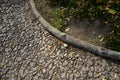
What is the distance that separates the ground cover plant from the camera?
459cm

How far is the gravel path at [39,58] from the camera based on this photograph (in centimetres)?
420

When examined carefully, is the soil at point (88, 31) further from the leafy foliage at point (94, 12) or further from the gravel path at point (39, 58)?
the gravel path at point (39, 58)

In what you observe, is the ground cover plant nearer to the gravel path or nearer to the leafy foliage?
the leafy foliage

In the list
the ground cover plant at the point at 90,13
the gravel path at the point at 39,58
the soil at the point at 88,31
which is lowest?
the gravel path at the point at 39,58

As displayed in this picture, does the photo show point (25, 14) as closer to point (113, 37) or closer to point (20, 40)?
point (20, 40)

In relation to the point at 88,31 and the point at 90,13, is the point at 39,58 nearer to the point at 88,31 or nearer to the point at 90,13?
the point at 88,31

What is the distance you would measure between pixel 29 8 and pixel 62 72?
7.63 feet

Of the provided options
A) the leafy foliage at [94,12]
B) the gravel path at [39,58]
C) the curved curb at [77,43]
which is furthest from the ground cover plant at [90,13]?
the gravel path at [39,58]

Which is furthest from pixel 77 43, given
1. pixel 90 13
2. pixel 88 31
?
pixel 90 13

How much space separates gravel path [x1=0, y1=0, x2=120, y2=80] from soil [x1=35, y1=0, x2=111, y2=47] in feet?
0.98

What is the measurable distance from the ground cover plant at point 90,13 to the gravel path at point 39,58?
0.42m

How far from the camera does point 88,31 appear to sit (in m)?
4.73

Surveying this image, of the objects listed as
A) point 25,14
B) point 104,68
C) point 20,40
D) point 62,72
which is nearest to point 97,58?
point 104,68

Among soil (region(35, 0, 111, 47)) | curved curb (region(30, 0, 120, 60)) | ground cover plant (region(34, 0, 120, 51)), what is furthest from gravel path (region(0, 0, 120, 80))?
ground cover plant (region(34, 0, 120, 51))
